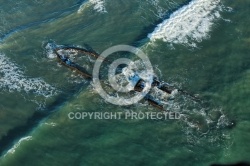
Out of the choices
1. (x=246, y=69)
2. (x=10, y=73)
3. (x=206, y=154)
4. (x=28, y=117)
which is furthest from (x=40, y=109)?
(x=246, y=69)

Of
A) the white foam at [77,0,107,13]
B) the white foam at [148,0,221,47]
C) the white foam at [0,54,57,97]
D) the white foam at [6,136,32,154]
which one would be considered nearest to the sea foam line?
the white foam at [6,136,32,154]

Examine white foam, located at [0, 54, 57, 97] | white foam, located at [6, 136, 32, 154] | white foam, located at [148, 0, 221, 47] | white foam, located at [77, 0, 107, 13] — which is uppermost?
white foam, located at [77, 0, 107, 13]

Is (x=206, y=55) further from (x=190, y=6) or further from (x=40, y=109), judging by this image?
(x=40, y=109)

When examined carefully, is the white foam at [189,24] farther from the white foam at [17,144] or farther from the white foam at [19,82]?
the white foam at [17,144]

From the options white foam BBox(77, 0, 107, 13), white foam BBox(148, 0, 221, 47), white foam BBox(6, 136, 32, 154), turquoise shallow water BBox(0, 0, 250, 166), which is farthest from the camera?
white foam BBox(77, 0, 107, 13)

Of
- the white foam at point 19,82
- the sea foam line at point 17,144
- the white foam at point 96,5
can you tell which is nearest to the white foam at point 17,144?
the sea foam line at point 17,144

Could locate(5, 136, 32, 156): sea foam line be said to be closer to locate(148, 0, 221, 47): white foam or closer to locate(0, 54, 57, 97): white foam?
locate(0, 54, 57, 97): white foam

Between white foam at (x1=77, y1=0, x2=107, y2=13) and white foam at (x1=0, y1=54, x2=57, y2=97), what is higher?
white foam at (x1=77, y1=0, x2=107, y2=13)
